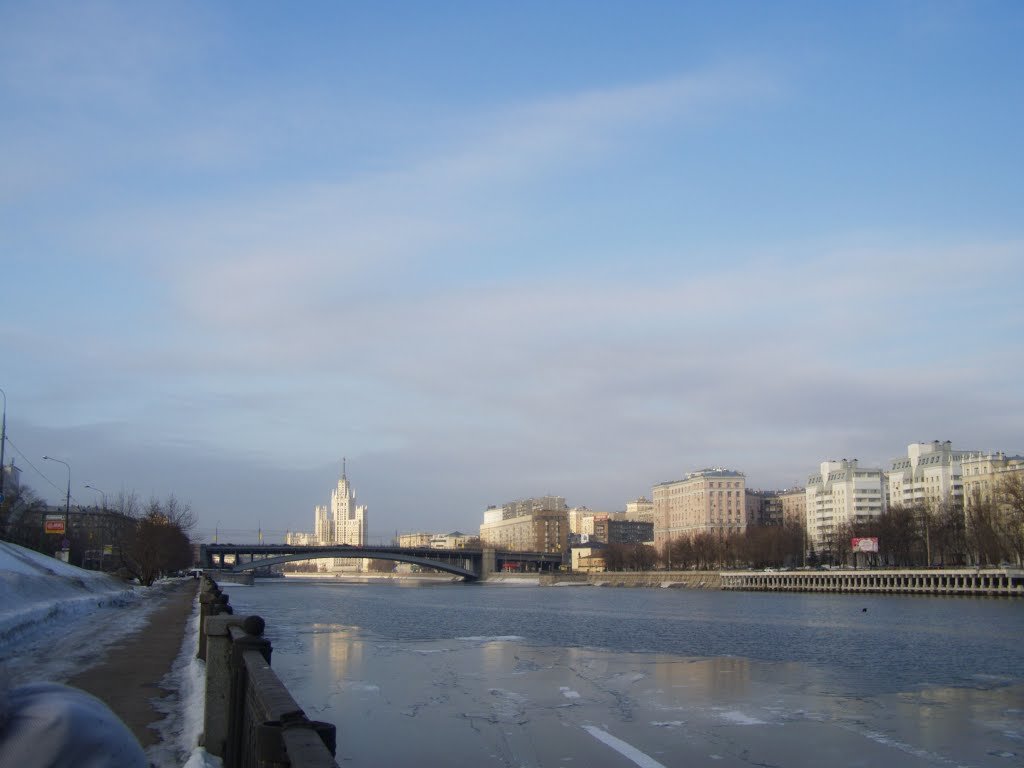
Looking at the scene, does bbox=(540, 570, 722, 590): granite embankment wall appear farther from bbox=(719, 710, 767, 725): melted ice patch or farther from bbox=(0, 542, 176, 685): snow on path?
bbox=(719, 710, 767, 725): melted ice patch

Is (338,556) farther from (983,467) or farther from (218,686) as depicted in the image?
(218,686)

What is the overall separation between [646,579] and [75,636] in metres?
143

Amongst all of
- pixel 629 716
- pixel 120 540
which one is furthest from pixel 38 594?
pixel 120 540

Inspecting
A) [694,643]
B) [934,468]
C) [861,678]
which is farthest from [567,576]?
[861,678]

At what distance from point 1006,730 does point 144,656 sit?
19195 millimetres

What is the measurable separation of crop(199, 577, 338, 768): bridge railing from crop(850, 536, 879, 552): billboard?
13311cm

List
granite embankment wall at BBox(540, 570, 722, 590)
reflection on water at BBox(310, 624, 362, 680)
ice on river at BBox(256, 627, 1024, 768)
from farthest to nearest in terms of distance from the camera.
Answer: granite embankment wall at BBox(540, 570, 722, 590), reflection on water at BBox(310, 624, 362, 680), ice on river at BBox(256, 627, 1024, 768)

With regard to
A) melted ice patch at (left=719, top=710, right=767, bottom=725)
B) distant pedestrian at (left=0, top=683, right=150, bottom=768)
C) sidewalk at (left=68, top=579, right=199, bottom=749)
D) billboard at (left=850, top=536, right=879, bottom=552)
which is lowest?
melted ice patch at (left=719, top=710, right=767, bottom=725)

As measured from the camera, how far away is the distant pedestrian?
140 inches

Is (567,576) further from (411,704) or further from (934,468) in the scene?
(411,704)

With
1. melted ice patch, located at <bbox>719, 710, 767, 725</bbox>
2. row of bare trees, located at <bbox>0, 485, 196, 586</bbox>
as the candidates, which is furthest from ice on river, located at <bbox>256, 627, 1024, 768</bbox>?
row of bare trees, located at <bbox>0, 485, 196, 586</bbox>

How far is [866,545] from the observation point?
437ft

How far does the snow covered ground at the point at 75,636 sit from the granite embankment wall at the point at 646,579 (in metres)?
112

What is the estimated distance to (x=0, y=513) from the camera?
72.8 meters
